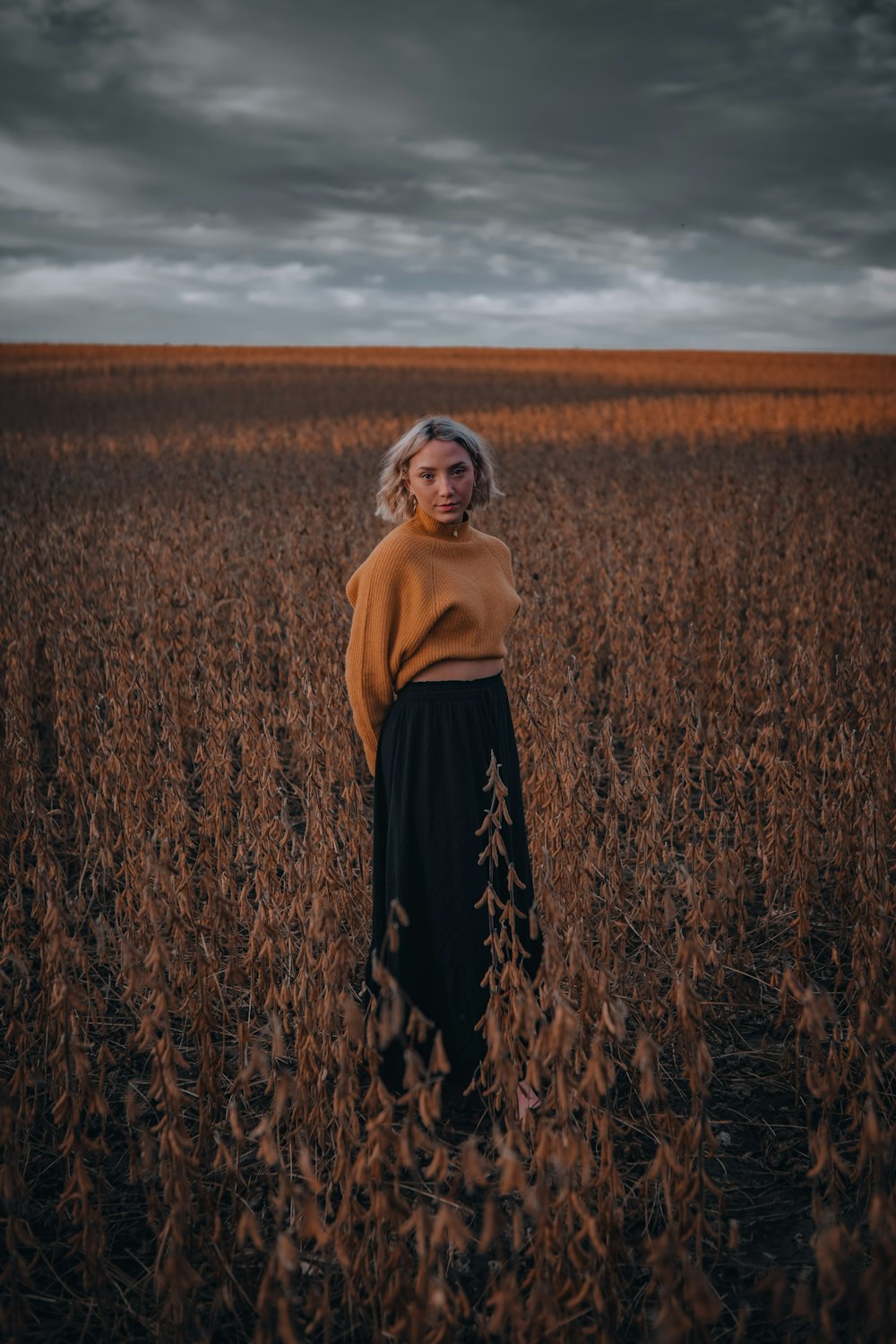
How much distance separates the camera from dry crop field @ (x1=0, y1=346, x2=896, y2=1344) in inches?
61.3

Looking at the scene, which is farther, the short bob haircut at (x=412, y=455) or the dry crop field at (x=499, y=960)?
the short bob haircut at (x=412, y=455)

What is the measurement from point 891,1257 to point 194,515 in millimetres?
9276

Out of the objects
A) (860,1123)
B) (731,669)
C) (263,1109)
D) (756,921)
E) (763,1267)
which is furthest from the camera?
(731,669)

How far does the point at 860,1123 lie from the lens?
224 centimetres

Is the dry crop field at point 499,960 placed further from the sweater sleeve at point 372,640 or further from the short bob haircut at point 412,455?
the short bob haircut at point 412,455

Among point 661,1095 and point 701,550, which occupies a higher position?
point 701,550

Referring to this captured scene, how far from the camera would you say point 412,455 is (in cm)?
223

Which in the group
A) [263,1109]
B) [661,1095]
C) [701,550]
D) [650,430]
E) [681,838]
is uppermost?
[650,430]

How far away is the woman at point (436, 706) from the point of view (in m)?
2.18

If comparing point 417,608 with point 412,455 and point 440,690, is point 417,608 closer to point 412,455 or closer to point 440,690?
point 440,690

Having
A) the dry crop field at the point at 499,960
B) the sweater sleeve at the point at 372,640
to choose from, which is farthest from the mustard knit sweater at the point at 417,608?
the dry crop field at the point at 499,960

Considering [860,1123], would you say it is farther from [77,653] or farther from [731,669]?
[77,653]

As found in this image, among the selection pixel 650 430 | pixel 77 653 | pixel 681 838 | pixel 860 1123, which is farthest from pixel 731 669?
pixel 650 430

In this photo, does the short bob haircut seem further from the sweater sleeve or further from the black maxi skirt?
the black maxi skirt
